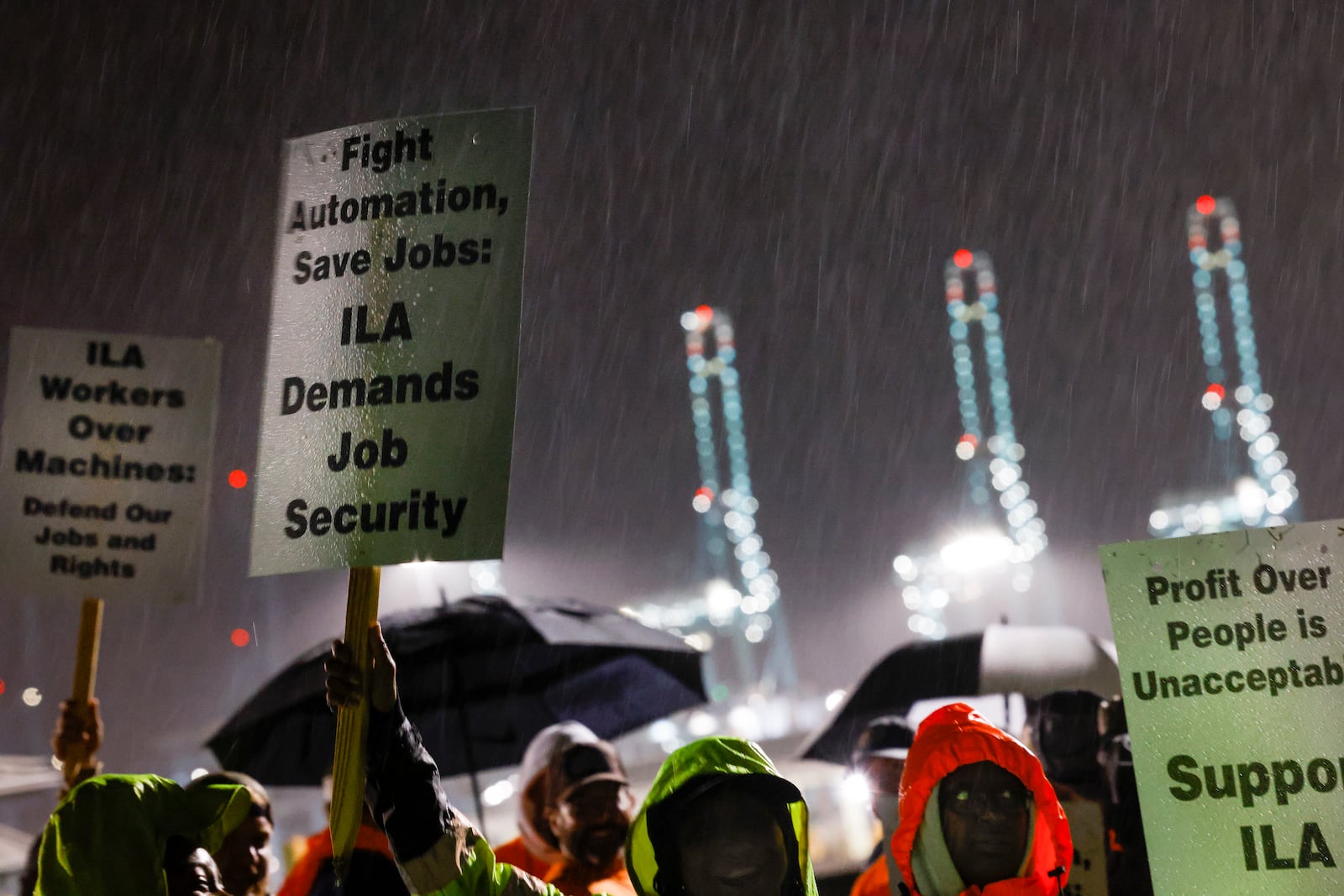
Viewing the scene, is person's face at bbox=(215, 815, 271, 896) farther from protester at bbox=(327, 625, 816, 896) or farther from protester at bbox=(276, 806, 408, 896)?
protester at bbox=(327, 625, 816, 896)

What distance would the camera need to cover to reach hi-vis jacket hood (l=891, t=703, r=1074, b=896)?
3.64 m

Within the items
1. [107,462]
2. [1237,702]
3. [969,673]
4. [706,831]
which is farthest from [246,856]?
[969,673]

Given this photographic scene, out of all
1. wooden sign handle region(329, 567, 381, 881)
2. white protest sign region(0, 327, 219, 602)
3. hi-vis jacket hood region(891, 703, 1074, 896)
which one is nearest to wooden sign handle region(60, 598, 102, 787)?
white protest sign region(0, 327, 219, 602)

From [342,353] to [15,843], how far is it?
8.68 meters

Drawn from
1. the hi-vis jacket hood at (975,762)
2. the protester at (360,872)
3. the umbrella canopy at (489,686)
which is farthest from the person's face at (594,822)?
the hi-vis jacket hood at (975,762)

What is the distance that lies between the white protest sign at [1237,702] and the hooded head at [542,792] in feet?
9.02

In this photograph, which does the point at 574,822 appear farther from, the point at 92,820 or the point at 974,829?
the point at 92,820

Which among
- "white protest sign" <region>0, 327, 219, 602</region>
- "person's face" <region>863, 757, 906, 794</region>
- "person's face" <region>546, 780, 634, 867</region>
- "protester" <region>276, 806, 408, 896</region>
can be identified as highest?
"white protest sign" <region>0, 327, 219, 602</region>

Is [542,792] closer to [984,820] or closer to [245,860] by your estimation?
[245,860]

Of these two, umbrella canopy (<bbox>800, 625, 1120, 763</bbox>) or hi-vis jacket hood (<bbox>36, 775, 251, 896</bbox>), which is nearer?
hi-vis jacket hood (<bbox>36, 775, 251, 896</bbox>)

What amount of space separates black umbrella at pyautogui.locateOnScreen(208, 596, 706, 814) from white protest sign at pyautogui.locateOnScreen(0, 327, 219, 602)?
5.08 feet

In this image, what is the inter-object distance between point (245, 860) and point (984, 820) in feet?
8.02

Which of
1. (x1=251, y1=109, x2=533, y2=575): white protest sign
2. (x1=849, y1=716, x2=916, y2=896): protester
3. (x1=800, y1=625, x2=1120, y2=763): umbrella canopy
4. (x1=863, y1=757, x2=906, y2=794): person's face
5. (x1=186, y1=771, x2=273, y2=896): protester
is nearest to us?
(x1=251, y1=109, x2=533, y2=575): white protest sign

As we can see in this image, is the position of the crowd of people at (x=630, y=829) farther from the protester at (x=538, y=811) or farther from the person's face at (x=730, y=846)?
the protester at (x=538, y=811)
